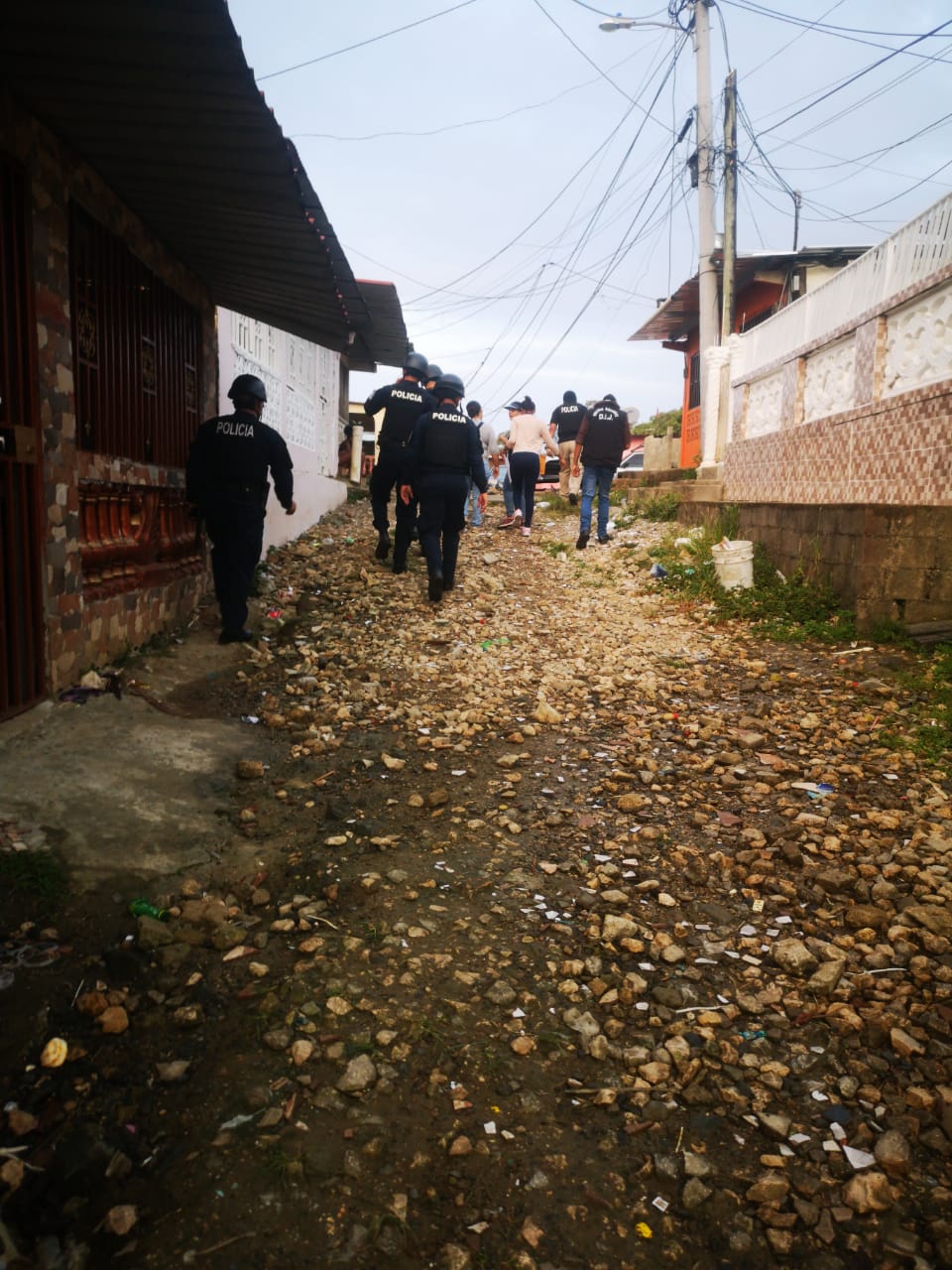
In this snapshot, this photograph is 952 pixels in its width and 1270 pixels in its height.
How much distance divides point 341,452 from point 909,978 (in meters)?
15.7

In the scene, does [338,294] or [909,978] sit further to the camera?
[338,294]

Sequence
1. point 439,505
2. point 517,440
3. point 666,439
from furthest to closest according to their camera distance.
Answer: point 666,439, point 517,440, point 439,505

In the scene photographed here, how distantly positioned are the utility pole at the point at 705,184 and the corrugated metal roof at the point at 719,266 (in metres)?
2.35

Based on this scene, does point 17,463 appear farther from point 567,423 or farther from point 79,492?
point 567,423

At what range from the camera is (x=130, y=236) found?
15.3ft

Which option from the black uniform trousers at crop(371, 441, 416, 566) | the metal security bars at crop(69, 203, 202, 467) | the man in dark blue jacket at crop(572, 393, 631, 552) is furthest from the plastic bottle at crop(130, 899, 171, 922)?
the man in dark blue jacket at crop(572, 393, 631, 552)

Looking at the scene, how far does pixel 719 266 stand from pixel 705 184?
12.9ft

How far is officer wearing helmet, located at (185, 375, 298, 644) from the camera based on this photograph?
5340mm

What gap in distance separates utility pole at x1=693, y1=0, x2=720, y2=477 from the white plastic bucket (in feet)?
17.6

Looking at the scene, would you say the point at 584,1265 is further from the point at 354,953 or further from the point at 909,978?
the point at 909,978

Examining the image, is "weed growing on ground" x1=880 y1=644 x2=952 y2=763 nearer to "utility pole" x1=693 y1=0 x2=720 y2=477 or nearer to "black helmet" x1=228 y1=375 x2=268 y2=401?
"black helmet" x1=228 y1=375 x2=268 y2=401

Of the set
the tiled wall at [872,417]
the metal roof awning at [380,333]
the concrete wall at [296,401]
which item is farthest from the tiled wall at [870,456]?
the metal roof awning at [380,333]

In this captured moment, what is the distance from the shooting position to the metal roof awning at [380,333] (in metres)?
13.0

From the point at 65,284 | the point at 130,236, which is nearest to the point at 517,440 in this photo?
the point at 130,236
